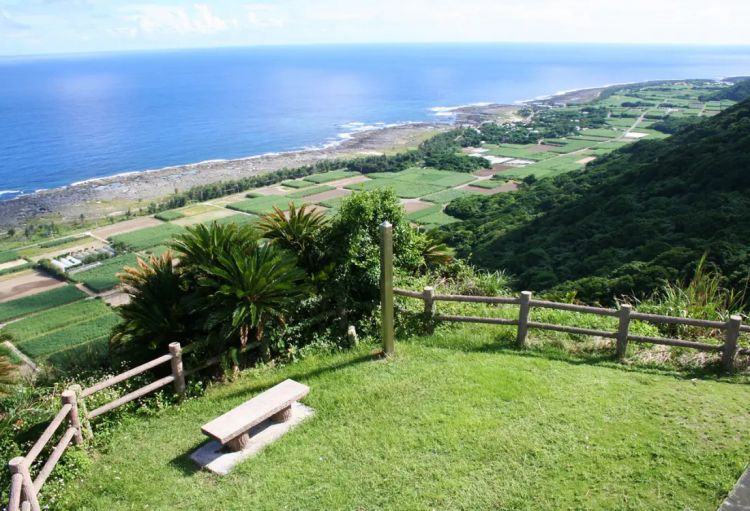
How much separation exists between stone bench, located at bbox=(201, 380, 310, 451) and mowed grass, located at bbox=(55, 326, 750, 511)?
0.95 ft

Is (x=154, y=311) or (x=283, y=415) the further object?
(x=154, y=311)

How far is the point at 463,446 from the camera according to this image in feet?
19.4

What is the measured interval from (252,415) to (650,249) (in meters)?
22.2

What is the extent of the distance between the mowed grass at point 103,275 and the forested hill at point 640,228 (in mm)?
26551

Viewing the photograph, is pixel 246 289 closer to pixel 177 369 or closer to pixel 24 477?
pixel 177 369

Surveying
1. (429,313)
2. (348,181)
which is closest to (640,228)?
(429,313)

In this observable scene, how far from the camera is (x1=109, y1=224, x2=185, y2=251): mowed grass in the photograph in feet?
156

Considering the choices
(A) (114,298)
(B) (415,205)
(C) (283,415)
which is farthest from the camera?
(B) (415,205)

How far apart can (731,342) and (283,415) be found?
591 centimetres

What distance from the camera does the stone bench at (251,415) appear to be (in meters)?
5.99

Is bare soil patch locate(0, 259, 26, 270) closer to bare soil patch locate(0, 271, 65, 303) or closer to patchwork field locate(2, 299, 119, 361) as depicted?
bare soil patch locate(0, 271, 65, 303)

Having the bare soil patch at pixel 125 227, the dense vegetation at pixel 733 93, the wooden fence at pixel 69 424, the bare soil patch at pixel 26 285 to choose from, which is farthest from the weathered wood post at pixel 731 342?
the dense vegetation at pixel 733 93

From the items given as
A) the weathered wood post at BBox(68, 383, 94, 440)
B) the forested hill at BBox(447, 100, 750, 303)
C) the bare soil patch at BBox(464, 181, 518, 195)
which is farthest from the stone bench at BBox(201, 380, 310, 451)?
the bare soil patch at BBox(464, 181, 518, 195)

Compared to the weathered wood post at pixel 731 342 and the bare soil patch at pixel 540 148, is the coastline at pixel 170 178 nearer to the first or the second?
the bare soil patch at pixel 540 148
